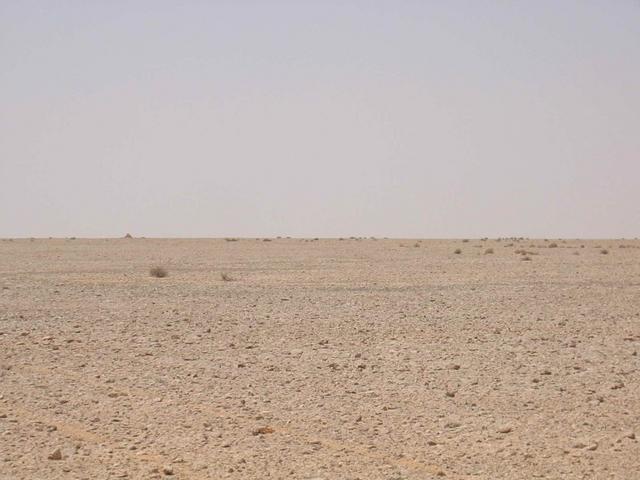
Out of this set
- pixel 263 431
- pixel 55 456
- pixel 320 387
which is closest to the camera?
pixel 55 456

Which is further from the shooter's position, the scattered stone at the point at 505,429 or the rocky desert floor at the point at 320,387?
the scattered stone at the point at 505,429

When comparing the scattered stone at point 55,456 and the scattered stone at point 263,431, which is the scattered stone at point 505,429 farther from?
the scattered stone at point 55,456

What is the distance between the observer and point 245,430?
10.1 m

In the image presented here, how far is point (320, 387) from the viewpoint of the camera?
1227cm

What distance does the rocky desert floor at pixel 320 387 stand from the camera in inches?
353

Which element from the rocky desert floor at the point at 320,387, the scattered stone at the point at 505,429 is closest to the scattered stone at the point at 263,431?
the rocky desert floor at the point at 320,387

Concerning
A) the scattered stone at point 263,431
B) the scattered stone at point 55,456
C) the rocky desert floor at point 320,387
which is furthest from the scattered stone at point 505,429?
the scattered stone at point 55,456

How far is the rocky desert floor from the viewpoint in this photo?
8977 millimetres

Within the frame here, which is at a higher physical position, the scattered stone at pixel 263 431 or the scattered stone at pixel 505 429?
the scattered stone at pixel 505 429

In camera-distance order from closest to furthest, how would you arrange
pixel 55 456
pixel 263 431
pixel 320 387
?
pixel 55 456 → pixel 263 431 → pixel 320 387

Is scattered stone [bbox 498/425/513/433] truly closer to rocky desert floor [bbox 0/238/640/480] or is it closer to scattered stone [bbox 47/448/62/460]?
rocky desert floor [bbox 0/238/640/480]

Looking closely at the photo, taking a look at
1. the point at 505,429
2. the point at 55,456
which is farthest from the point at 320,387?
the point at 55,456

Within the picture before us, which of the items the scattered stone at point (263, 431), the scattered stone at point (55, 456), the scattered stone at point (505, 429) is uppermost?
the scattered stone at point (505, 429)

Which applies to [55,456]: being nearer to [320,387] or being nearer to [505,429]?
[320,387]
